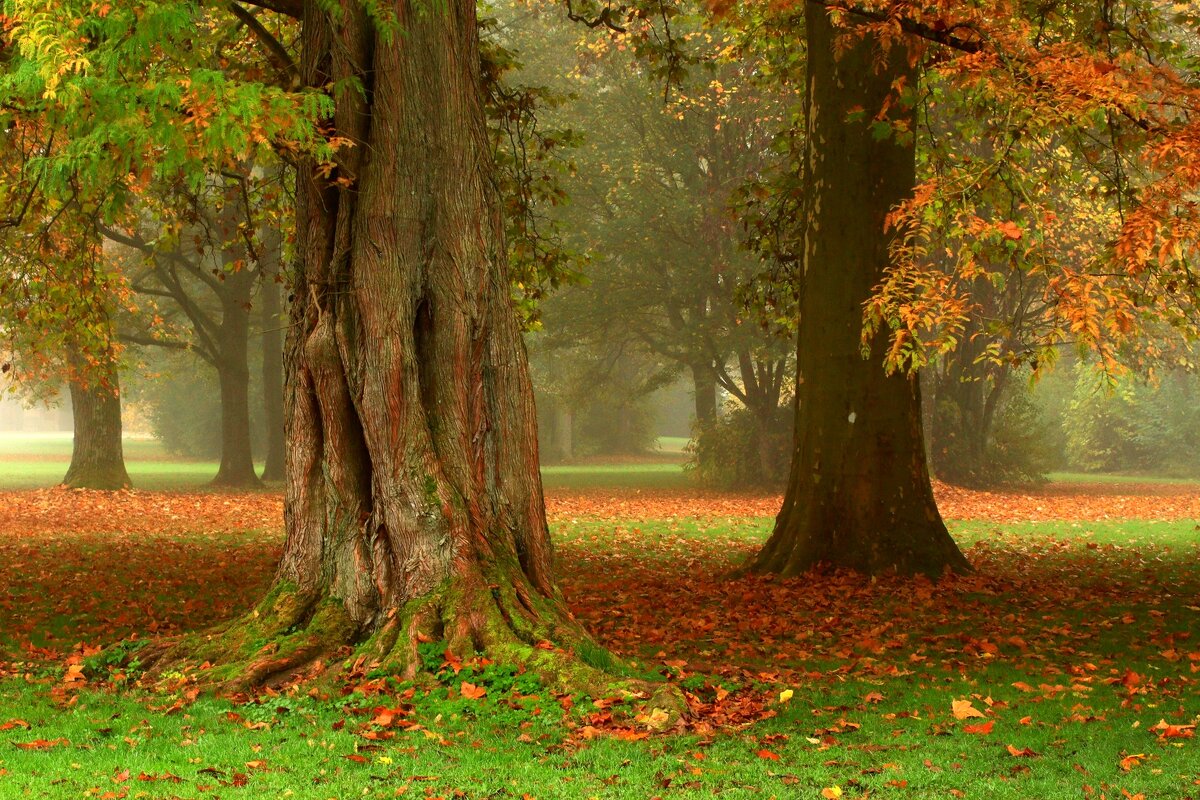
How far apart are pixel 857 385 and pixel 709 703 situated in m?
6.14

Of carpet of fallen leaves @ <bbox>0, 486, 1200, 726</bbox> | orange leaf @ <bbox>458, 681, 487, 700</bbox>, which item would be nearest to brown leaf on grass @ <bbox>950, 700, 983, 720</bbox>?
carpet of fallen leaves @ <bbox>0, 486, 1200, 726</bbox>

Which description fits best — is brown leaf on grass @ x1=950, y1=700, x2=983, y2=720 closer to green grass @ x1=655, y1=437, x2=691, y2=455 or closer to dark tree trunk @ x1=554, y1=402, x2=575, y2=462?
dark tree trunk @ x1=554, y1=402, x2=575, y2=462

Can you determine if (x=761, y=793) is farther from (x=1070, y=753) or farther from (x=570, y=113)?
(x=570, y=113)

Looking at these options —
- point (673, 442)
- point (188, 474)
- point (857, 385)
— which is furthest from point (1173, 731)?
point (673, 442)

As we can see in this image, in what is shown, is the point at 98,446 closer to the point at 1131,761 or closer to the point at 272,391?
the point at 272,391

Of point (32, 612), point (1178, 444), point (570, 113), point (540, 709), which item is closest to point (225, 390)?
point (570, 113)

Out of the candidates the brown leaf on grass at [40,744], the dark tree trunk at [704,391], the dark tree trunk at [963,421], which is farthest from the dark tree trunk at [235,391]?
the brown leaf on grass at [40,744]

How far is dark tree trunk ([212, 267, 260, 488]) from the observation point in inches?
1228

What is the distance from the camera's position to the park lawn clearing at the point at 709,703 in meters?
5.53

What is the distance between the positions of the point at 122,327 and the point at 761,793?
3176 cm

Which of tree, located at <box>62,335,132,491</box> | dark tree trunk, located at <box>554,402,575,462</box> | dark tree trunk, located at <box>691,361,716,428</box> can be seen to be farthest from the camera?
dark tree trunk, located at <box>554,402,575,462</box>

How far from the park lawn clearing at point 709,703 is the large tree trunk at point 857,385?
1.92 ft

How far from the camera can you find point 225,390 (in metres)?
31.7

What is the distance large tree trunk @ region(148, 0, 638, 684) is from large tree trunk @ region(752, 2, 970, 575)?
4.87 m
